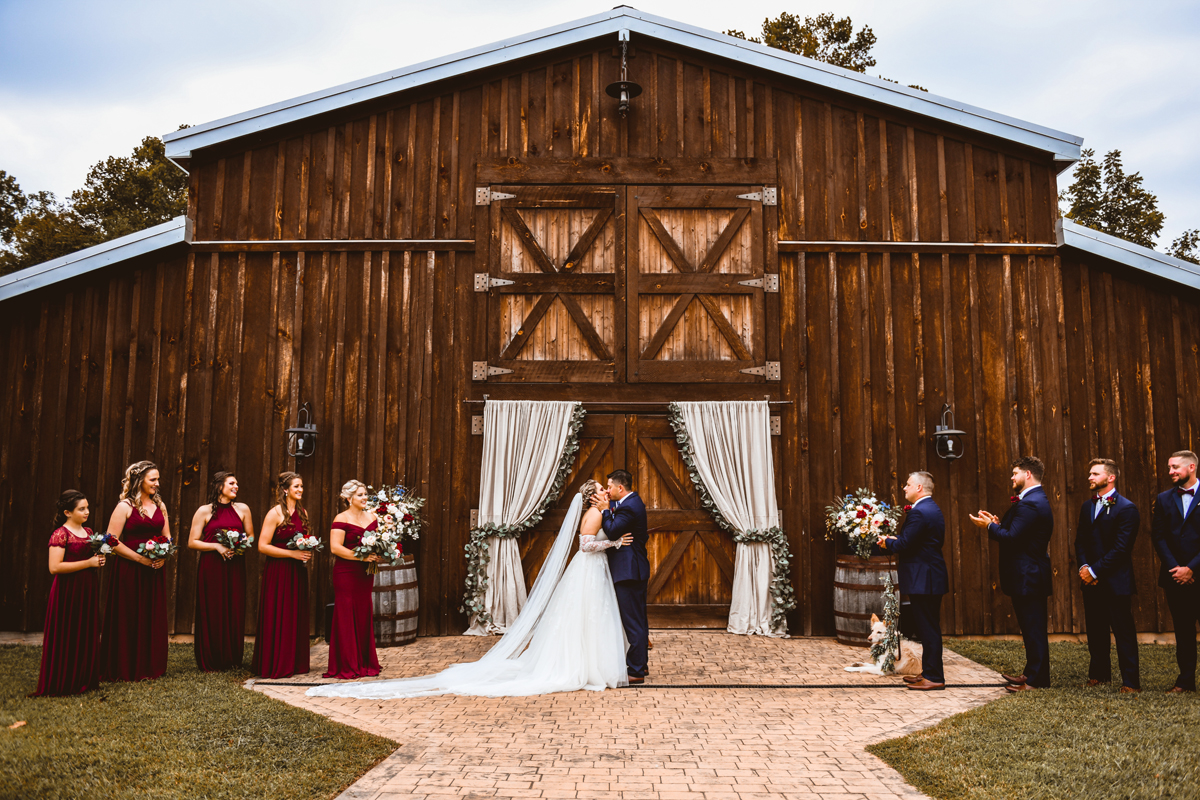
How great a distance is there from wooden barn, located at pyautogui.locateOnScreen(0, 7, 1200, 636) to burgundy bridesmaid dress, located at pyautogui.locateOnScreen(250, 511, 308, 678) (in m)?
1.95

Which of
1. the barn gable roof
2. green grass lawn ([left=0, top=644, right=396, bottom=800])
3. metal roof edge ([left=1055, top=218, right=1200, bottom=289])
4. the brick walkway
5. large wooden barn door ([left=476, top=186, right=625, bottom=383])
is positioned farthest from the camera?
large wooden barn door ([left=476, top=186, right=625, bottom=383])

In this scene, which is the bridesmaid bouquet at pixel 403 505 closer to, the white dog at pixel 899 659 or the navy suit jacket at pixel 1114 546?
the white dog at pixel 899 659

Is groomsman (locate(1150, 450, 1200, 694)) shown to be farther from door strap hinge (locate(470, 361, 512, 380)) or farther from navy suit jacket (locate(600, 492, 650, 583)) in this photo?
door strap hinge (locate(470, 361, 512, 380))

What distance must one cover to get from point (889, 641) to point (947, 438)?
3017 mm

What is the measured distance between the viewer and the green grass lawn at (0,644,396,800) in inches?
168

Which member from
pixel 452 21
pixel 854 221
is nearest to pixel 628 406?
pixel 854 221

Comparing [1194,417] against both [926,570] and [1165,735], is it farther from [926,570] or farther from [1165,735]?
[1165,735]

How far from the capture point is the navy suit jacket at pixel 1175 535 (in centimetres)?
640

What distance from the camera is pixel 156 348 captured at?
948 centimetres

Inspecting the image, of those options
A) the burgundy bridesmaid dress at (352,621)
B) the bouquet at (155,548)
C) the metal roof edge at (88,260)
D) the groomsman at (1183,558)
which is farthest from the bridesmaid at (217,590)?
the groomsman at (1183,558)

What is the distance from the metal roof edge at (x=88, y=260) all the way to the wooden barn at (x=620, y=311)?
0.12 ft

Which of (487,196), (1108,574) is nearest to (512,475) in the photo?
(487,196)

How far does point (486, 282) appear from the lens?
963 cm

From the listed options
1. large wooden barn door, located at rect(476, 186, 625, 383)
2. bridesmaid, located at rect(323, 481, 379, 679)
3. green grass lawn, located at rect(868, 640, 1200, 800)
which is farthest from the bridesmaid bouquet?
green grass lawn, located at rect(868, 640, 1200, 800)
